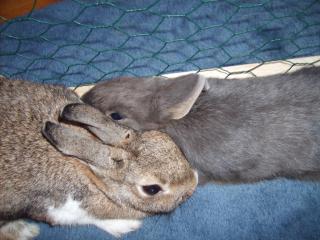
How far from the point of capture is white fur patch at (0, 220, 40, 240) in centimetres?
220

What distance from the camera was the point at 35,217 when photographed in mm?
1921

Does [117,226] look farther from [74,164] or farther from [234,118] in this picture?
[234,118]

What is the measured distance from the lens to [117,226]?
2.16 m

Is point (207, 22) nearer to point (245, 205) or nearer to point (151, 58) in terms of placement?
point (151, 58)

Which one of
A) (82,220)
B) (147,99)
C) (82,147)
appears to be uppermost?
(82,147)

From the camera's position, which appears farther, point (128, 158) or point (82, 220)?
point (82, 220)

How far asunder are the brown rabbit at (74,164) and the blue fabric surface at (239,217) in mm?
265

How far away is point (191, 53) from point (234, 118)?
81 cm

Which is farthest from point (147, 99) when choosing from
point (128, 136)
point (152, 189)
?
point (152, 189)

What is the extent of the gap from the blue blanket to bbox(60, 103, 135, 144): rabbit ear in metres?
0.69

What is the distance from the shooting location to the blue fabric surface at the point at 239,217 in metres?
2.14

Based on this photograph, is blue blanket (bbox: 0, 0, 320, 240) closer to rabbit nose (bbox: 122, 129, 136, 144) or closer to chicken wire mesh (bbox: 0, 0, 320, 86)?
chicken wire mesh (bbox: 0, 0, 320, 86)

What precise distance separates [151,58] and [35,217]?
1.24 meters

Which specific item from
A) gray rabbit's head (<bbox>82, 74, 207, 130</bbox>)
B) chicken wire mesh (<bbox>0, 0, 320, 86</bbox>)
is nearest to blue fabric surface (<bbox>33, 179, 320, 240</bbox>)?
gray rabbit's head (<bbox>82, 74, 207, 130</bbox>)
